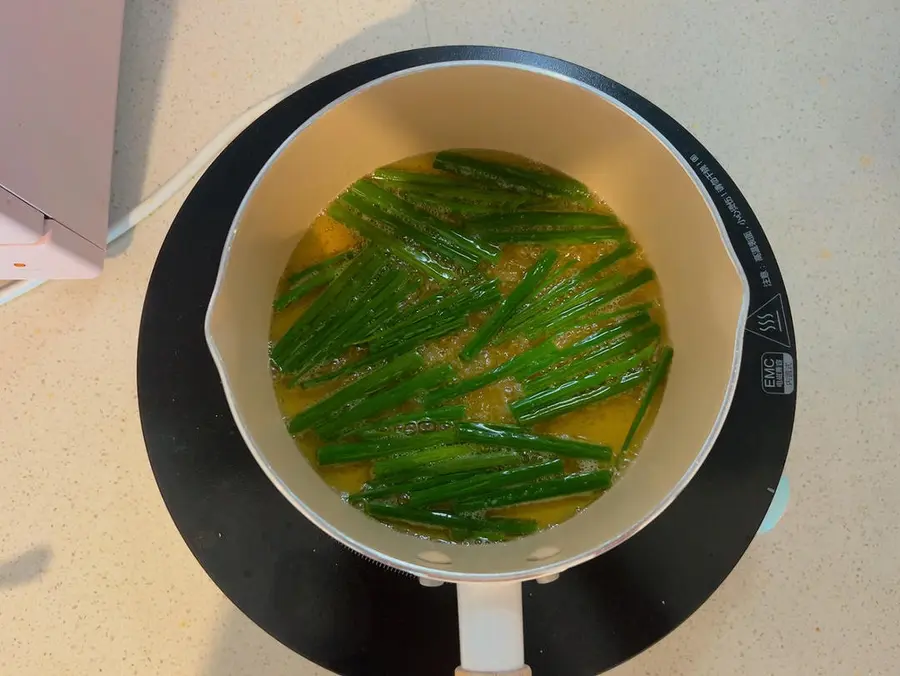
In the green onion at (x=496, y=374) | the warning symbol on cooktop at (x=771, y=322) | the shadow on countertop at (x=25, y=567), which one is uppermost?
the warning symbol on cooktop at (x=771, y=322)

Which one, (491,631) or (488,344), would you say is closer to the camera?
(491,631)

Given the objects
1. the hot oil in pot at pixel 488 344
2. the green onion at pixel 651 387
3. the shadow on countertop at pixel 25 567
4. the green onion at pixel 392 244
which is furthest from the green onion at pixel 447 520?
the shadow on countertop at pixel 25 567

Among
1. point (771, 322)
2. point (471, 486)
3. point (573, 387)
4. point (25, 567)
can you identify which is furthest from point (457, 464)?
point (25, 567)

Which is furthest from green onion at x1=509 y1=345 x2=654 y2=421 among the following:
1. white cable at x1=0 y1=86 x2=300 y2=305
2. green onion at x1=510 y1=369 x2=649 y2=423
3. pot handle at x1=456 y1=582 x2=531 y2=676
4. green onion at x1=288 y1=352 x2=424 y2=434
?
white cable at x1=0 y1=86 x2=300 y2=305

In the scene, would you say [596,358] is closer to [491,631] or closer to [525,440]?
[525,440]

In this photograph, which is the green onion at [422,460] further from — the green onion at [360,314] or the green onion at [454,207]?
the green onion at [454,207]
